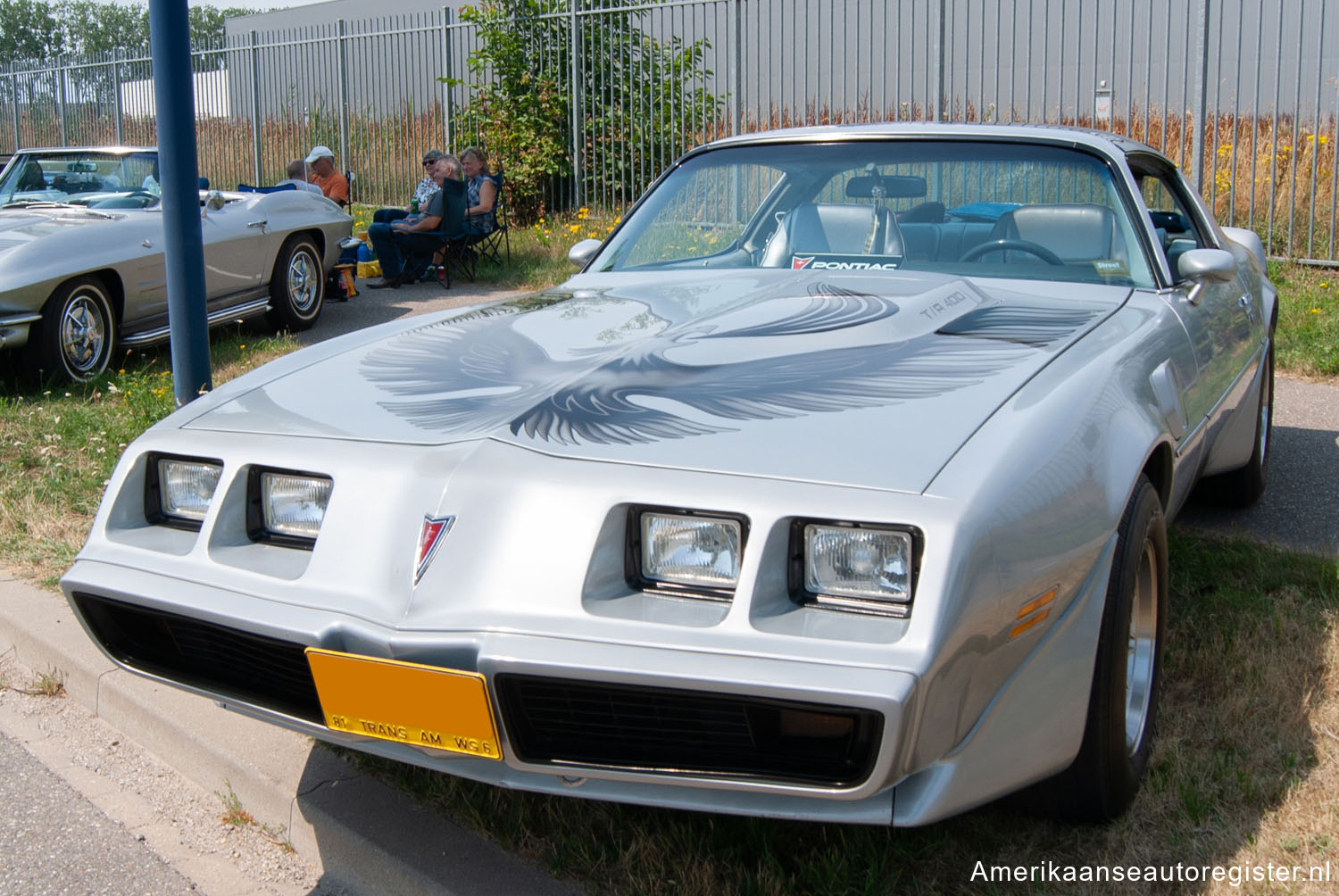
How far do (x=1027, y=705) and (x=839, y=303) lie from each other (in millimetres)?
1190

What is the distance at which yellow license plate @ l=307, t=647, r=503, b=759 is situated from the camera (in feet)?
6.08

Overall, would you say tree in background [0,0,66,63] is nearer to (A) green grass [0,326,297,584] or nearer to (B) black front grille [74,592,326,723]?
(A) green grass [0,326,297,584]

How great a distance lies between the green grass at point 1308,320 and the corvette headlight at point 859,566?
18.9 ft

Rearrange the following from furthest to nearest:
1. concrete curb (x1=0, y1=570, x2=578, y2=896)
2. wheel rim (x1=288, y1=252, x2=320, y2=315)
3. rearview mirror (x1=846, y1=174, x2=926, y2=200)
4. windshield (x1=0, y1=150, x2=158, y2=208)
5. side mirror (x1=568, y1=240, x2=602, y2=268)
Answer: wheel rim (x1=288, y1=252, x2=320, y2=315), windshield (x1=0, y1=150, x2=158, y2=208), side mirror (x1=568, y1=240, x2=602, y2=268), rearview mirror (x1=846, y1=174, x2=926, y2=200), concrete curb (x1=0, y1=570, x2=578, y2=896)

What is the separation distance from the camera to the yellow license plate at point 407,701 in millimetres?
1854

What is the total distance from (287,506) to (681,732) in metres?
0.87

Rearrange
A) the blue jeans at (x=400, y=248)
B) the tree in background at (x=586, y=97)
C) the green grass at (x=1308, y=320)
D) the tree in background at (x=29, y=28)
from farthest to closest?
the tree in background at (x=29, y=28), the tree in background at (x=586, y=97), the blue jeans at (x=400, y=248), the green grass at (x=1308, y=320)

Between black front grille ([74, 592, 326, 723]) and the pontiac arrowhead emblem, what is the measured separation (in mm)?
241

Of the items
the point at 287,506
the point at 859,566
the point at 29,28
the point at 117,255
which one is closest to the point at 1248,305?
the point at 859,566

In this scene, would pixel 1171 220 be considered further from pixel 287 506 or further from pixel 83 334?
pixel 83 334

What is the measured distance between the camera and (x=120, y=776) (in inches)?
115

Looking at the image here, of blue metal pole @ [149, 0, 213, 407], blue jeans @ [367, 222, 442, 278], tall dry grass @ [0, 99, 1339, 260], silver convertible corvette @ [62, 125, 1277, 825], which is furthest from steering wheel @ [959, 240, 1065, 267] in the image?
blue jeans @ [367, 222, 442, 278]

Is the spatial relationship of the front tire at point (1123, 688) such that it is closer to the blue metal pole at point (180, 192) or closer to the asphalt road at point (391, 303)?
the blue metal pole at point (180, 192)

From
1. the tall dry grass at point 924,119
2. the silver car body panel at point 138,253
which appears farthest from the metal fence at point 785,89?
the silver car body panel at point 138,253
